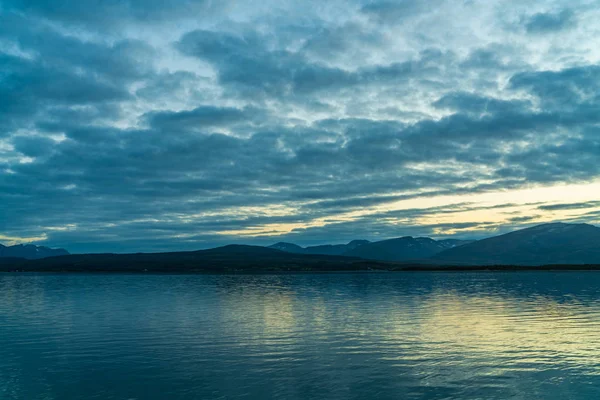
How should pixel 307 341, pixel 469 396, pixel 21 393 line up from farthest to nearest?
pixel 307 341 → pixel 21 393 → pixel 469 396

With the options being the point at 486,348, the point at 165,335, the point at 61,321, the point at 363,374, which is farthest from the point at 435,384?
the point at 61,321

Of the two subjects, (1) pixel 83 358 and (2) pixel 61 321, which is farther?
(2) pixel 61 321

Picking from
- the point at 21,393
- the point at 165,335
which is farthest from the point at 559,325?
the point at 21,393

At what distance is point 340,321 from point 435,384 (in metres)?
26.8

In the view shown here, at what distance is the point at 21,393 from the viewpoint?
26.8 m

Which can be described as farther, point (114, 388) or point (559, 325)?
point (559, 325)

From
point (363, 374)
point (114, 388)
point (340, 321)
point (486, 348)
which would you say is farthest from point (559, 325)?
point (114, 388)

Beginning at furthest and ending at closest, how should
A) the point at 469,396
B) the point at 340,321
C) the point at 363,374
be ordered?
the point at 340,321
the point at 363,374
the point at 469,396

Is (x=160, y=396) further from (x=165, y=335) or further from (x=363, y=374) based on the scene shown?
(x=165, y=335)

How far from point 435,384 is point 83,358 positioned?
2432 cm

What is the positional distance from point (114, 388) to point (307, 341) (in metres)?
17.6

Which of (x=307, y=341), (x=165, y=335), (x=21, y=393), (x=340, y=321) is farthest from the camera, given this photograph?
(x=340, y=321)

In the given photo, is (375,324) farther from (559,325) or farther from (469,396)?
(469,396)

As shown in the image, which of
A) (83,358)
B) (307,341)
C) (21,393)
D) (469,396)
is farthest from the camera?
(307,341)
